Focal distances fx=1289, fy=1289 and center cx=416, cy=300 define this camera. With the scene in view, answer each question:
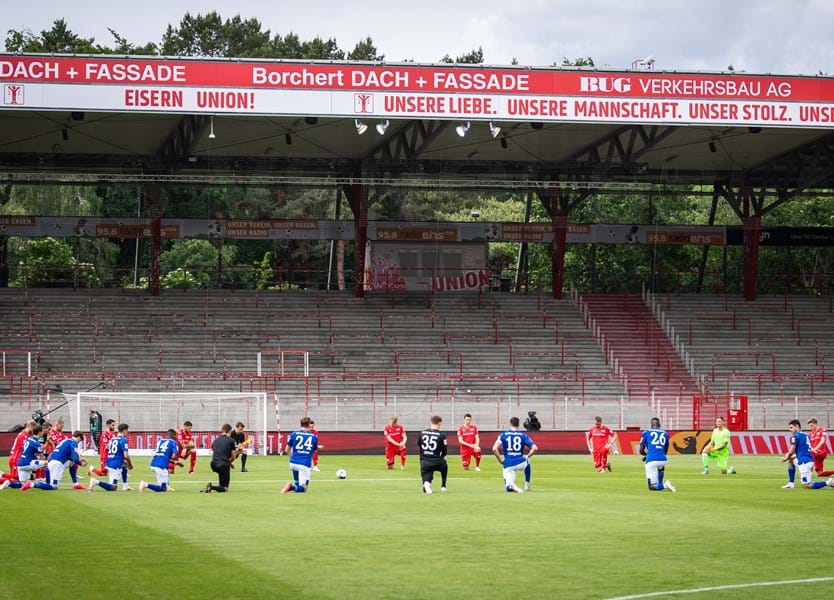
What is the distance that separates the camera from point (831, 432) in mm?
47375

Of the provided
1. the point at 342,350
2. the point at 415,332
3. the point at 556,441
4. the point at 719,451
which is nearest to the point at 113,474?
the point at 719,451

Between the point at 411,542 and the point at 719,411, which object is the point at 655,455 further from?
the point at 719,411

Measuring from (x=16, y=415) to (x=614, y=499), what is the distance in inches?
1048

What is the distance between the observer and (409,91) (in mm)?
47781

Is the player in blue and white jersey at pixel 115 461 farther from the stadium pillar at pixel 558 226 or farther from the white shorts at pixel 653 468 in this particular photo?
the stadium pillar at pixel 558 226

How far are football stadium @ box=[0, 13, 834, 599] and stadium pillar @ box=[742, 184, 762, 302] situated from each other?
0.50ft

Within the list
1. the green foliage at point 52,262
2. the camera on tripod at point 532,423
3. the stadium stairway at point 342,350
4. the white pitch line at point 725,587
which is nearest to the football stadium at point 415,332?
the stadium stairway at point 342,350

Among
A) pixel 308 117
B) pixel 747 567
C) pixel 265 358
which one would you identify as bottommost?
pixel 747 567

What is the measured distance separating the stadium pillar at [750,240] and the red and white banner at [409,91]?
12240 mm

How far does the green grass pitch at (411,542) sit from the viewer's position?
13.6 meters

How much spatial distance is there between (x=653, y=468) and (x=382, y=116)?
23892mm

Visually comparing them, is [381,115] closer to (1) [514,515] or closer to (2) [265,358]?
(2) [265,358]

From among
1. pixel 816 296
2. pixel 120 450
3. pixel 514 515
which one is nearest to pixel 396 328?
pixel 816 296

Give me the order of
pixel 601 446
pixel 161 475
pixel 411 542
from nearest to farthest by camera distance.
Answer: pixel 411 542 → pixel 161 475 → pixel 601 446
